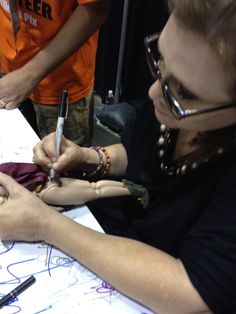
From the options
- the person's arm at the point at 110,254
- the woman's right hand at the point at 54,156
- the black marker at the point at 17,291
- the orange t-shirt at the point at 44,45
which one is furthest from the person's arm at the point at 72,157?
the orange t-shirt at the point at 44,45

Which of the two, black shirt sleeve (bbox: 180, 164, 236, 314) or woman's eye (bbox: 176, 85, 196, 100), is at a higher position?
woman's eye (bbox: 176, 85, 196, 100)

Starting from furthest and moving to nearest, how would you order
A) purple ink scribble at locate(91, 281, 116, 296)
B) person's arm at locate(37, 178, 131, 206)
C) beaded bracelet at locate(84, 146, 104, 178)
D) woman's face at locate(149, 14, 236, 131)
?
beaded bracelet at locate(84, 146, 104, 178) < person's arm at locate(37, 178, 131, 206) < purple ink scribble at locate(91, 281, 116, 296) < woman's face at locate(149, 14, 236, 131)

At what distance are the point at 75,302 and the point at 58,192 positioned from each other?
0.22 metres

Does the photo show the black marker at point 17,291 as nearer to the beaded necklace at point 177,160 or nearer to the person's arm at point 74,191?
the person's arm at point 74,191

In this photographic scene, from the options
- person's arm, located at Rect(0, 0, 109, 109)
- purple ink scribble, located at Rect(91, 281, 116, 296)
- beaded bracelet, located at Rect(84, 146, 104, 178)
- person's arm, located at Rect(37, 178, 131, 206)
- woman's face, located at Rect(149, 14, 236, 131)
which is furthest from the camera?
person's arm, located at Rect(0, 0, 109, 109)

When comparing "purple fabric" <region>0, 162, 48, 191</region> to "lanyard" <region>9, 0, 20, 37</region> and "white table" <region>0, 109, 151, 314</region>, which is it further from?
"lanyard" <region>9, 0, 20, 37</region>

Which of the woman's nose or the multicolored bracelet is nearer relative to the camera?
the woman's nose

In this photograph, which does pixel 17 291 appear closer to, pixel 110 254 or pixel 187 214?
pixel 110 254

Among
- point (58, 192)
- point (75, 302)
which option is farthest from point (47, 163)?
point (75, 302)

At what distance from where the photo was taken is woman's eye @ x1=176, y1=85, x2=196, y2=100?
0.61 m

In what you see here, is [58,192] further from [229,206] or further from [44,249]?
[229,206]

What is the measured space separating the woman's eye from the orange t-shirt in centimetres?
56

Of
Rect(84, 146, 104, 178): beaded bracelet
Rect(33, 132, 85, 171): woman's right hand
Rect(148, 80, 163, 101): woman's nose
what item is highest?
Rect(148, 80, 163, 101): woman's nose

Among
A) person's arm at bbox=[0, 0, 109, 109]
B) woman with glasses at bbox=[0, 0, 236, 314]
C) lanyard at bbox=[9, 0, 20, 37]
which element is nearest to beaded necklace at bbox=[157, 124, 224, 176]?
woman with glasses at bbox=[0, 0, 236, 314]
